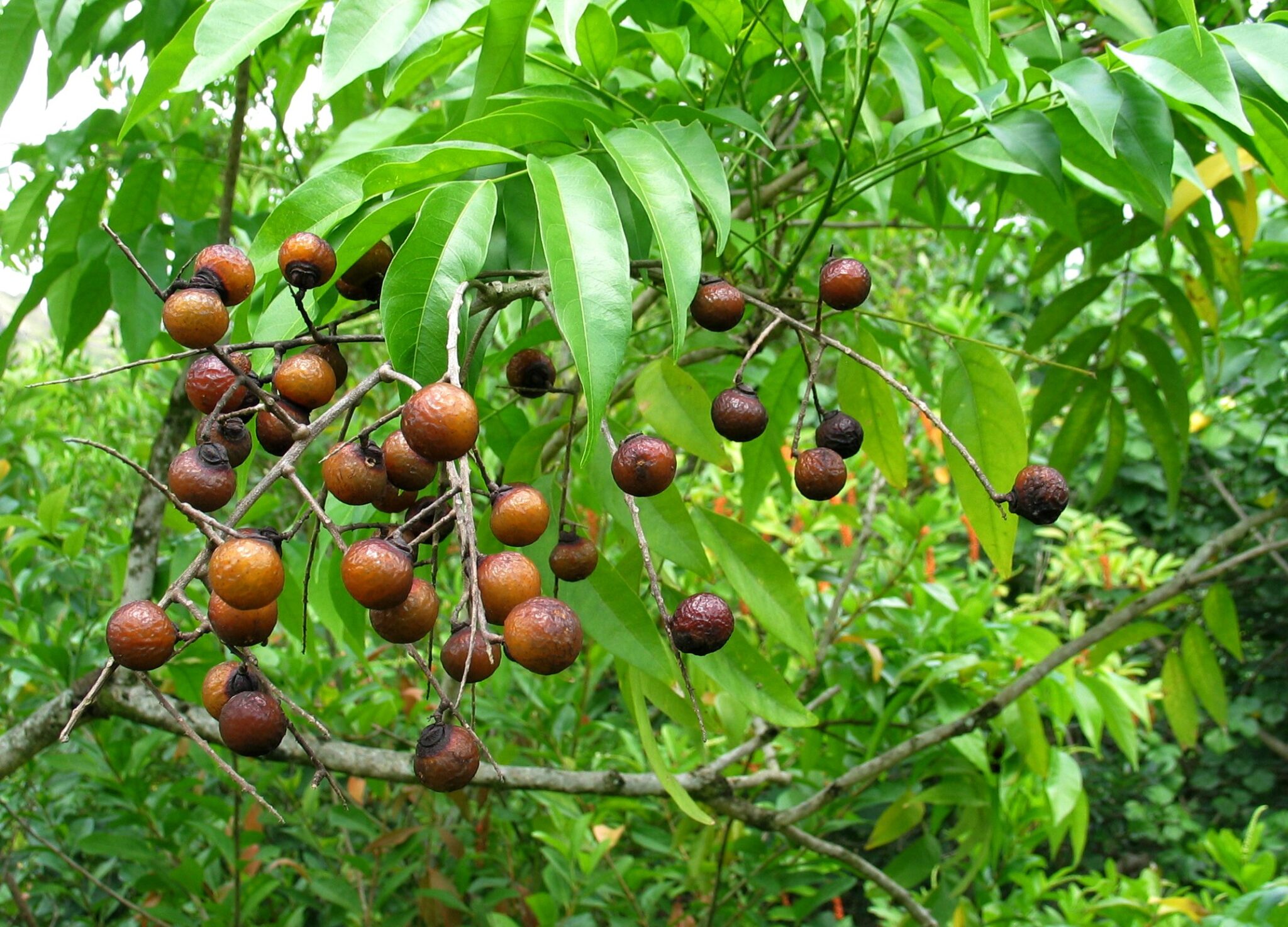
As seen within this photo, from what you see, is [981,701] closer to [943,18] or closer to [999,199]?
[999,199]

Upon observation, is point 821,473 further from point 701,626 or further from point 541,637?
point 541,637

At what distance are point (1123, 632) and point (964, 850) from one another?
49 cm

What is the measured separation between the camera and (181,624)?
156cm

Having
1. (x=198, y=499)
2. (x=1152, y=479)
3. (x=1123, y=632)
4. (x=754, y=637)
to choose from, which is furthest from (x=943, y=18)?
(x=1152, y=479)

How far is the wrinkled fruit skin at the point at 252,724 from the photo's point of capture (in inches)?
22.5

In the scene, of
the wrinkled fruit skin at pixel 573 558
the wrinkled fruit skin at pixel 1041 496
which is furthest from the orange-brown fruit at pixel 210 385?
the wrinkled fruit skin at pixel 1041 496

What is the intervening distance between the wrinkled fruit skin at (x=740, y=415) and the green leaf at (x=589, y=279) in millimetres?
182

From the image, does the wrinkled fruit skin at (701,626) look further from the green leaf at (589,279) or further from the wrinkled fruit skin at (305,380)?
the wrinkled fruit skin at (305,380)

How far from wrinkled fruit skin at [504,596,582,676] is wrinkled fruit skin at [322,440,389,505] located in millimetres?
131

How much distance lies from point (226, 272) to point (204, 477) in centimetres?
15

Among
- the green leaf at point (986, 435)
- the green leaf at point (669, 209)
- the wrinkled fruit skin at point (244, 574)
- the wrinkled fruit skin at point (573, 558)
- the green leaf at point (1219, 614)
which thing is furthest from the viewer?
the green leaf at point (1219, 614)

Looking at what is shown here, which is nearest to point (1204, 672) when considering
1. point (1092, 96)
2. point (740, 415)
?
point (1092, 96)

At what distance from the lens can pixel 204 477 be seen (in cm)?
59

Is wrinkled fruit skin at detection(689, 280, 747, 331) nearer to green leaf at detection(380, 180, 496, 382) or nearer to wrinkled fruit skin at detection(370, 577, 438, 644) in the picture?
green leaf at detection(380, 180, 496, 382)
